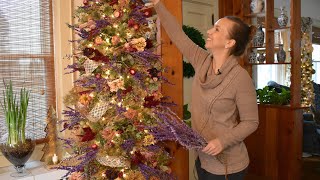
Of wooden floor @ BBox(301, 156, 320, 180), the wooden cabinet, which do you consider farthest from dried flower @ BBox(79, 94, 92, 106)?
wooden floor @ BBox(301, 156, 320, 180)

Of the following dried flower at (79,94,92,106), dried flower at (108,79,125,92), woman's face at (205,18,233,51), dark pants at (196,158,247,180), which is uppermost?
woman's face at (205,18,233,51)

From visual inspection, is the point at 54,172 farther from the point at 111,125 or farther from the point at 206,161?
the point at 206,161

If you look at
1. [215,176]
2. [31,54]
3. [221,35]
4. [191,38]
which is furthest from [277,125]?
[31,54]

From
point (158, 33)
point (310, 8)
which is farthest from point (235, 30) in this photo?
point (310, 8)

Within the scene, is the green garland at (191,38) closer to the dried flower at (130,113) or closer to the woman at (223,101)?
the woman at (223,101)

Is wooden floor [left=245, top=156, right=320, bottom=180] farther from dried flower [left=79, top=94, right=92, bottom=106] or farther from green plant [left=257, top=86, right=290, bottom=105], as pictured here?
dried flower [left=79, top=94, right=92, bottom=106]

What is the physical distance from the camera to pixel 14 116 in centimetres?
205

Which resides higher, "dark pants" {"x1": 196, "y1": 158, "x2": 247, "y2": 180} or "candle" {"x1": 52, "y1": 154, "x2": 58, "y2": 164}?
"dark pants" {"x1": 196, "y1": 158, "x2": 247, "y2": 180}

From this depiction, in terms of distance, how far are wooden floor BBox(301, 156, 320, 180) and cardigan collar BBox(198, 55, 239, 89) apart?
9.19 ft

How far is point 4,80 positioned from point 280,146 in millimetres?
2817

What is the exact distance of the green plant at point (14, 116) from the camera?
2041 millimetres

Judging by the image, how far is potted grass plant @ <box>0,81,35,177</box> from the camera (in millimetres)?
2027

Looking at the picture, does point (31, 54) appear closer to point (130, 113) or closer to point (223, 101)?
point (130, 113)

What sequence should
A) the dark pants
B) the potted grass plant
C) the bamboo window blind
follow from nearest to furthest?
the dark pants
the potted grass plant
the bamboo window blind
